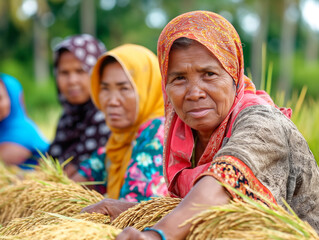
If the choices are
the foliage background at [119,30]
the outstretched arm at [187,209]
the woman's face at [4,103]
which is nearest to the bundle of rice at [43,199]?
the outstretched arm at [187,209]

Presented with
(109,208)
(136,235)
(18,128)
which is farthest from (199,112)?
(18,128)

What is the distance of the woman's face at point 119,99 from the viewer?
3303mm

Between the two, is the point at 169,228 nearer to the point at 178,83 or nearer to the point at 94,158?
the point at 178,83

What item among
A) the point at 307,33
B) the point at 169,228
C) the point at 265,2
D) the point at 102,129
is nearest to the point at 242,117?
the point at 169,228

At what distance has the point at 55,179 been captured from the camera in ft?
9.07

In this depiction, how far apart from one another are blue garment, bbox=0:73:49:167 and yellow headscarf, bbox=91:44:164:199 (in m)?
1.84

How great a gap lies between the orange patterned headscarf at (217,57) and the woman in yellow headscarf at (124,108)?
2.89ft

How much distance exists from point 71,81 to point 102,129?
587mm

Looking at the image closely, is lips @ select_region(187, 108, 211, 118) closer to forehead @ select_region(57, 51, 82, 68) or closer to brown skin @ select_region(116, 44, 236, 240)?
brown skin @ select_region(116, 44, 236, 240)

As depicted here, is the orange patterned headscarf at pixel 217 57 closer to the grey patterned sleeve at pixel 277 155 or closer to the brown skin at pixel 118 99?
the grey patterned sleeve at pixel 277 155

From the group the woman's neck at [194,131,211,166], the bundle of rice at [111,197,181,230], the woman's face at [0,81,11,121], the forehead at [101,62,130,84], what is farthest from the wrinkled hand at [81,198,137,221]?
the woman's face at [0,81,11,121]

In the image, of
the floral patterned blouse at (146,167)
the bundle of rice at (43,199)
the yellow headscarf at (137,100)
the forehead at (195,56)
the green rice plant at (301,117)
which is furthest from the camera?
the yellow headscarf at (137,100)

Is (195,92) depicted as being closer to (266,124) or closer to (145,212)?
(266,124)

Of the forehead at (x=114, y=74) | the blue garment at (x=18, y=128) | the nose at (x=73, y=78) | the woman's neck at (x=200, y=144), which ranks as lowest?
the blue garment at (x=18, y=128)
